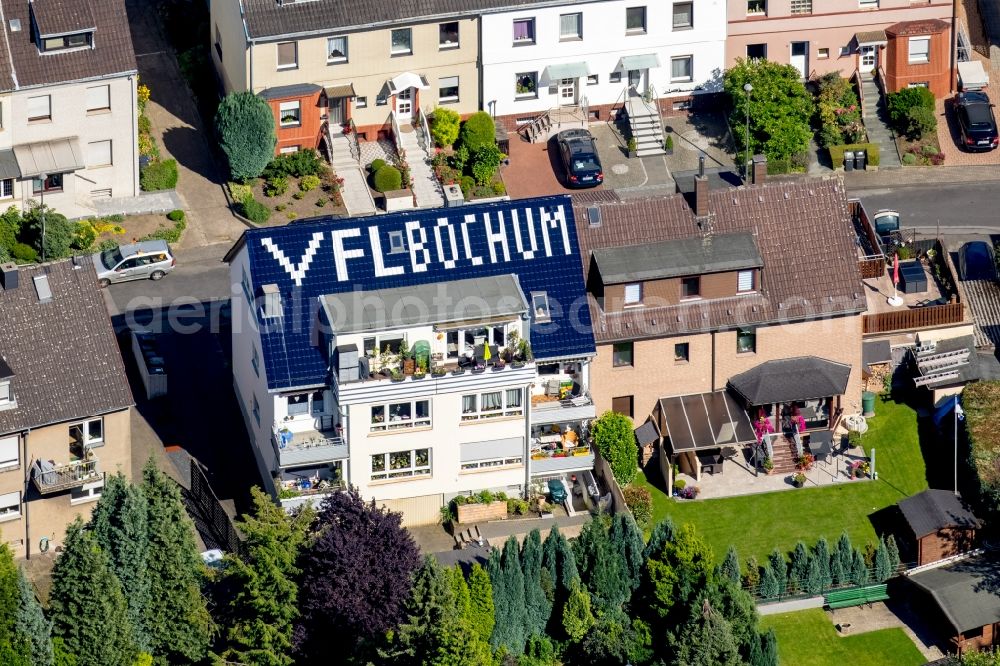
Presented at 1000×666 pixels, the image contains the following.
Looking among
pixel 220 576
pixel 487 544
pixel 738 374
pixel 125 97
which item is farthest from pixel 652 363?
pixel 125 97

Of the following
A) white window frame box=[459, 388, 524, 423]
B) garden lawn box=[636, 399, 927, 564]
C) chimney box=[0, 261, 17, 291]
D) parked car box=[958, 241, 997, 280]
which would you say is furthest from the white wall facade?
chimney box=[0, 261, 17, 291]

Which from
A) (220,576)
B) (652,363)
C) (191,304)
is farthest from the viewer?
(191,304)

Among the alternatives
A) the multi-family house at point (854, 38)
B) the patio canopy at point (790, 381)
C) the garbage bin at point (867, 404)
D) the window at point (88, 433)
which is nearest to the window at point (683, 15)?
the multi-family house at point (854, 38)

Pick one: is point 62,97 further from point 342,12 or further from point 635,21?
point 635,21

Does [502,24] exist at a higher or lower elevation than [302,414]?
higher

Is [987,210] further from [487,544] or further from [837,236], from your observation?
[487,544]

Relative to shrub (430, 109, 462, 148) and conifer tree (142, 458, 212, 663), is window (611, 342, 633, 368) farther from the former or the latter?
conifer tree (142, 458, 212, 663)
